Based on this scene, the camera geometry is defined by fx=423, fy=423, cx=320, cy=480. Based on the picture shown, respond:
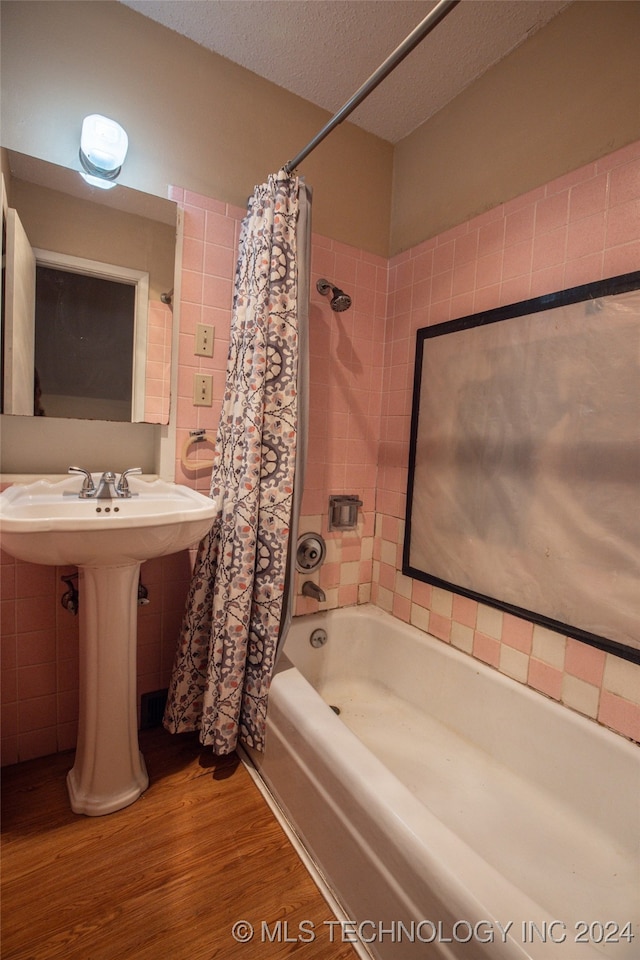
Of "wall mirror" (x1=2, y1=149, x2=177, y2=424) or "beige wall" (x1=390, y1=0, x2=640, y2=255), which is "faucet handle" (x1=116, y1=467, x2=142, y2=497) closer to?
Answer: "wall mirror" (x1=2, y1=149, x2=177, y2=424)

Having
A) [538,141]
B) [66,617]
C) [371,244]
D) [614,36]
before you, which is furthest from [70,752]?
[614,36]

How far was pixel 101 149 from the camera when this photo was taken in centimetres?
125

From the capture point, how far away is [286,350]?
130 cm

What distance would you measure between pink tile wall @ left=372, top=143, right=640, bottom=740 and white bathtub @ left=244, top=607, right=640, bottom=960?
8cm

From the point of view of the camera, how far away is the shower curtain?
1.28m

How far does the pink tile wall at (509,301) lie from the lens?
1.12 meters

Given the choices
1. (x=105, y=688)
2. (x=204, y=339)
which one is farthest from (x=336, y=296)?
(x=105, y=688)

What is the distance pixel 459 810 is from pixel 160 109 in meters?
2.31

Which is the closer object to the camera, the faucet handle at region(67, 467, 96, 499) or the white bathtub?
the white bathtub

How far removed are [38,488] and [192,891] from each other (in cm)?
112

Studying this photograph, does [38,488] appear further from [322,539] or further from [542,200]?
[542,200]

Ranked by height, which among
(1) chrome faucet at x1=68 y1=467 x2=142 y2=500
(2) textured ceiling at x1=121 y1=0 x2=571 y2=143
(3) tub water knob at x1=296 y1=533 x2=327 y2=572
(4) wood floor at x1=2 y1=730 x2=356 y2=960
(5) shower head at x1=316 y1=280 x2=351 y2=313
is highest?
(2) textured ceiling at x1=121 y1=0 x2=571 y2=143

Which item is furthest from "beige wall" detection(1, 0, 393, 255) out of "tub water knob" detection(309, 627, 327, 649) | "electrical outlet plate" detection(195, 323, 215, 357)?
"tub water knob" detection(309, 627, 327, 649)

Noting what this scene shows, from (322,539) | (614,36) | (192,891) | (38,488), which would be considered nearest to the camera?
(192,891)
